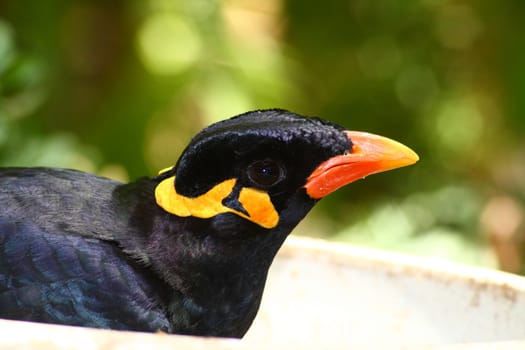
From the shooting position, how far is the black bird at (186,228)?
1.44m

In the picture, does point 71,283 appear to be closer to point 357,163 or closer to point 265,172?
point 265,172

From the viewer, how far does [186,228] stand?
5.11 feet

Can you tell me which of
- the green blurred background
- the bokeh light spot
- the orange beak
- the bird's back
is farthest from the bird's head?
the bokeh light spot

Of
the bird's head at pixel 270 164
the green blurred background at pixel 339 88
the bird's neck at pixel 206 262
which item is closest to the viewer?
the bird's head at pixel 270 164

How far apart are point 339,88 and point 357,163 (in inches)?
111

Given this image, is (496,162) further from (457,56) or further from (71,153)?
(71,153)

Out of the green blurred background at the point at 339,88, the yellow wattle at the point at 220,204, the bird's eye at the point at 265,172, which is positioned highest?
the bird's eye at the point at 265,172

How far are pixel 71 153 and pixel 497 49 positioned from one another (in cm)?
206

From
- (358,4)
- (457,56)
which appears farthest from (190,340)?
(457,56)

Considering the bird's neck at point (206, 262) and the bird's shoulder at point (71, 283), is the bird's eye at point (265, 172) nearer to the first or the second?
the bird's neck at point (206, 262)

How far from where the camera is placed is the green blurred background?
140 inches

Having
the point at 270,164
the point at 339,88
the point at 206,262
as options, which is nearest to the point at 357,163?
the point at 270,164

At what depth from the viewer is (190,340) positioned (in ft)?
3.30

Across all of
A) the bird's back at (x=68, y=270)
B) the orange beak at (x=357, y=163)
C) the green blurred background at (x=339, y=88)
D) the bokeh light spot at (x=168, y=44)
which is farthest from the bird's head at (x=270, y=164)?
the bokeh light spot at (x=168, y=44)
